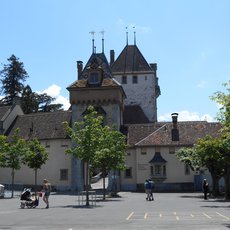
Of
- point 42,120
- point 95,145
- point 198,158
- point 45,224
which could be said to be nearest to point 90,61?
point 42,120

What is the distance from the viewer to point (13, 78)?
101 meters

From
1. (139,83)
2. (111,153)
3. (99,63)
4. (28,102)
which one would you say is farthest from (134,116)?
(111,153)

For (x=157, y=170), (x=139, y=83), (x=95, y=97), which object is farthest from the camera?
(x=139, y=83)

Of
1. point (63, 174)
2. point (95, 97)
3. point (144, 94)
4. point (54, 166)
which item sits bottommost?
point (63, 174)

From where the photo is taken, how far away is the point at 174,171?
201 ft

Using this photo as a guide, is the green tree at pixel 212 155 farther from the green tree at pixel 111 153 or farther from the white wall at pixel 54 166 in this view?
the white wall at pixel 54 166

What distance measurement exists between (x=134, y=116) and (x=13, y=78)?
3351 centimetres

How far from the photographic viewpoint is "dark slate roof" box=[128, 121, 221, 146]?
203 ft

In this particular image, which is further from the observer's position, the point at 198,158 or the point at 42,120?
the point at 42,120

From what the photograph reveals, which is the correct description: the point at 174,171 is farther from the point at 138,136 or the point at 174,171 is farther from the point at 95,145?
the point at 95,145

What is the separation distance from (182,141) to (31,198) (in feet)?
109

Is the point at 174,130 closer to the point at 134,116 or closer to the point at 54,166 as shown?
the point at 134,116

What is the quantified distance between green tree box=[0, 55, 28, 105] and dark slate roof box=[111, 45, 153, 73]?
78.5 feet

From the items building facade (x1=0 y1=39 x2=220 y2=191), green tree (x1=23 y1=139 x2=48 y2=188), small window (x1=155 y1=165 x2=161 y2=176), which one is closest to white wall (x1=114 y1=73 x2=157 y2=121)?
building facade (x1=0 y1=39 x2=220 y2=191)
